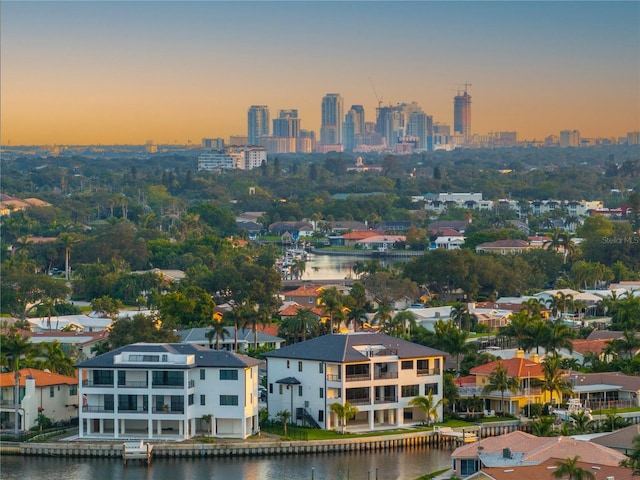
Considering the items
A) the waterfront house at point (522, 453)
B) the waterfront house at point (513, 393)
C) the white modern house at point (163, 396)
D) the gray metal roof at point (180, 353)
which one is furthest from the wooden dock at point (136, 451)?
the waterfront house at point (513, 393)

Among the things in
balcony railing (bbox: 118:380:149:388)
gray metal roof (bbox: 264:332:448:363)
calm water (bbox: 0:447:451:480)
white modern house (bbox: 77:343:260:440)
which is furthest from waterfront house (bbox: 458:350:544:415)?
balcony railing (bbox: 118:380:149:388)

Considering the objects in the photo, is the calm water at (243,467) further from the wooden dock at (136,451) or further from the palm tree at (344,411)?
the palm tree at (344,411)

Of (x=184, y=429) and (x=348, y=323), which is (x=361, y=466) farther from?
(x=348, y=323)

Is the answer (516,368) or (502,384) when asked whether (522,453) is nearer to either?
(502,384)

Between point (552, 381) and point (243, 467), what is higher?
point (552, 381)

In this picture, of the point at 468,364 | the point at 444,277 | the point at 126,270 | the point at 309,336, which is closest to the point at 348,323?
the point at 309,336

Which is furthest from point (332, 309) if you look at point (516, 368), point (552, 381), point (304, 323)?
point (552, 381)
